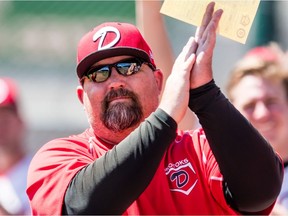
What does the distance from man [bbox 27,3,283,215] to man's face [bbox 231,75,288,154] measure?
0.91 meters

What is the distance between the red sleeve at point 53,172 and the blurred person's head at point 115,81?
0.12m

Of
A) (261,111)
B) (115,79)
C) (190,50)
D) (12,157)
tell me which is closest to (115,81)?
(115,79)

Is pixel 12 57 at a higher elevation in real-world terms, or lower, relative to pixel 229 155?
lower

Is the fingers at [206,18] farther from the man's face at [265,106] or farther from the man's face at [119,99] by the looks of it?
the man's face at [265,106]

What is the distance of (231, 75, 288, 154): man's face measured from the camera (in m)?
3.17

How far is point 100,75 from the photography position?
2.20 metres

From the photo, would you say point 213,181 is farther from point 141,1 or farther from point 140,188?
point 141,1

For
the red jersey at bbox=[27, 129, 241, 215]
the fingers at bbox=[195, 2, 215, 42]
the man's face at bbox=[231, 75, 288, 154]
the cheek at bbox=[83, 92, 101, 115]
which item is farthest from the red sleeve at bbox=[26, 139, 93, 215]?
the man's face at bbox=[231, 75, 288, 154]

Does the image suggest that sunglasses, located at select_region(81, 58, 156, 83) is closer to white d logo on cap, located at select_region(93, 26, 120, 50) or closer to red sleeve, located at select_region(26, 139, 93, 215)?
white d logo on cap, located at select_region(93, 26, 120, 50)

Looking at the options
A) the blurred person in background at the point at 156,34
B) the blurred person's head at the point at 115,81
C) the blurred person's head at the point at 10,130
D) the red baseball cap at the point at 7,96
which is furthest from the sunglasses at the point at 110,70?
the red baseball cap at the point at 7,96

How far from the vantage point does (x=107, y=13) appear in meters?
6.94

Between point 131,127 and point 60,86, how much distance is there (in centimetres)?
488

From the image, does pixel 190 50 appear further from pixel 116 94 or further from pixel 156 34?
pixel 156 34

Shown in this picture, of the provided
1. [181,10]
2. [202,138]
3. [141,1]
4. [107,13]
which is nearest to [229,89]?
[141,1]
